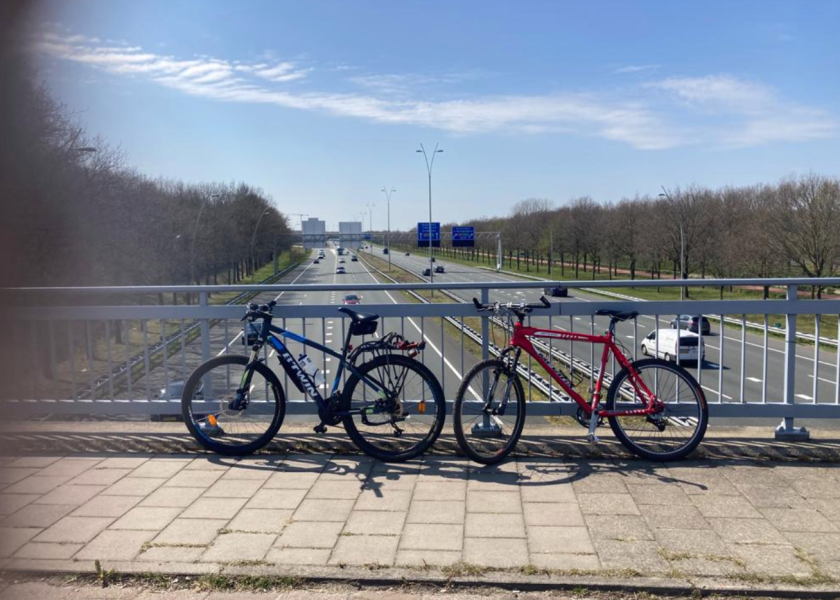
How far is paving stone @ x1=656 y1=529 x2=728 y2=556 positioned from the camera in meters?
3.66

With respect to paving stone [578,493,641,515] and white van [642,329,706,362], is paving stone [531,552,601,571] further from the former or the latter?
white van [642,329,706,362]

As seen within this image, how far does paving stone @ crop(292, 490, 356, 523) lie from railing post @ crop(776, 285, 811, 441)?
3.28 m

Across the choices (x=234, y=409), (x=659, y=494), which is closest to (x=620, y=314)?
(x=659, y=494)

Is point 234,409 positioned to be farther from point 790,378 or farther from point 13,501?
point 790,378

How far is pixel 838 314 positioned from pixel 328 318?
12.8 feet

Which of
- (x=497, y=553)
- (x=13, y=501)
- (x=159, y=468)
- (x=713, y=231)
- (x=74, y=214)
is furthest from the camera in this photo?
(x=713, y=231)

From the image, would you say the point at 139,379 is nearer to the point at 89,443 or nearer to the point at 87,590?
the point at 89,443

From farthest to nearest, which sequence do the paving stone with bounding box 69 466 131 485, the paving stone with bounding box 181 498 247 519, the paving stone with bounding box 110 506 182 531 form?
the paving stone with bounding box 69 466 131 485 → the paving stone with bounding box 181 498 247 519 → the paving stone with bounding box 110 506 182 531

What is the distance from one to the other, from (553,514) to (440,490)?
0.77 m

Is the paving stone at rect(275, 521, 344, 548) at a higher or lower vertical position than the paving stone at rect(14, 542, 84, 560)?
higher

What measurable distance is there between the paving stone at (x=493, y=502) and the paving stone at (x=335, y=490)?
73cm

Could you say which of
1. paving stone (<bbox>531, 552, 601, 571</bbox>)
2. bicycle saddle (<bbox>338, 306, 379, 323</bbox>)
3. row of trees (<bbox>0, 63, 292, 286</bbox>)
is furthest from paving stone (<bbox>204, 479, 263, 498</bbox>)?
row of trees (<bbox>0, 63, 292, 286</bbox>)

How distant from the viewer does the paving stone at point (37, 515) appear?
4176 mm

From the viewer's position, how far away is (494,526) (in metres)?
4.02
